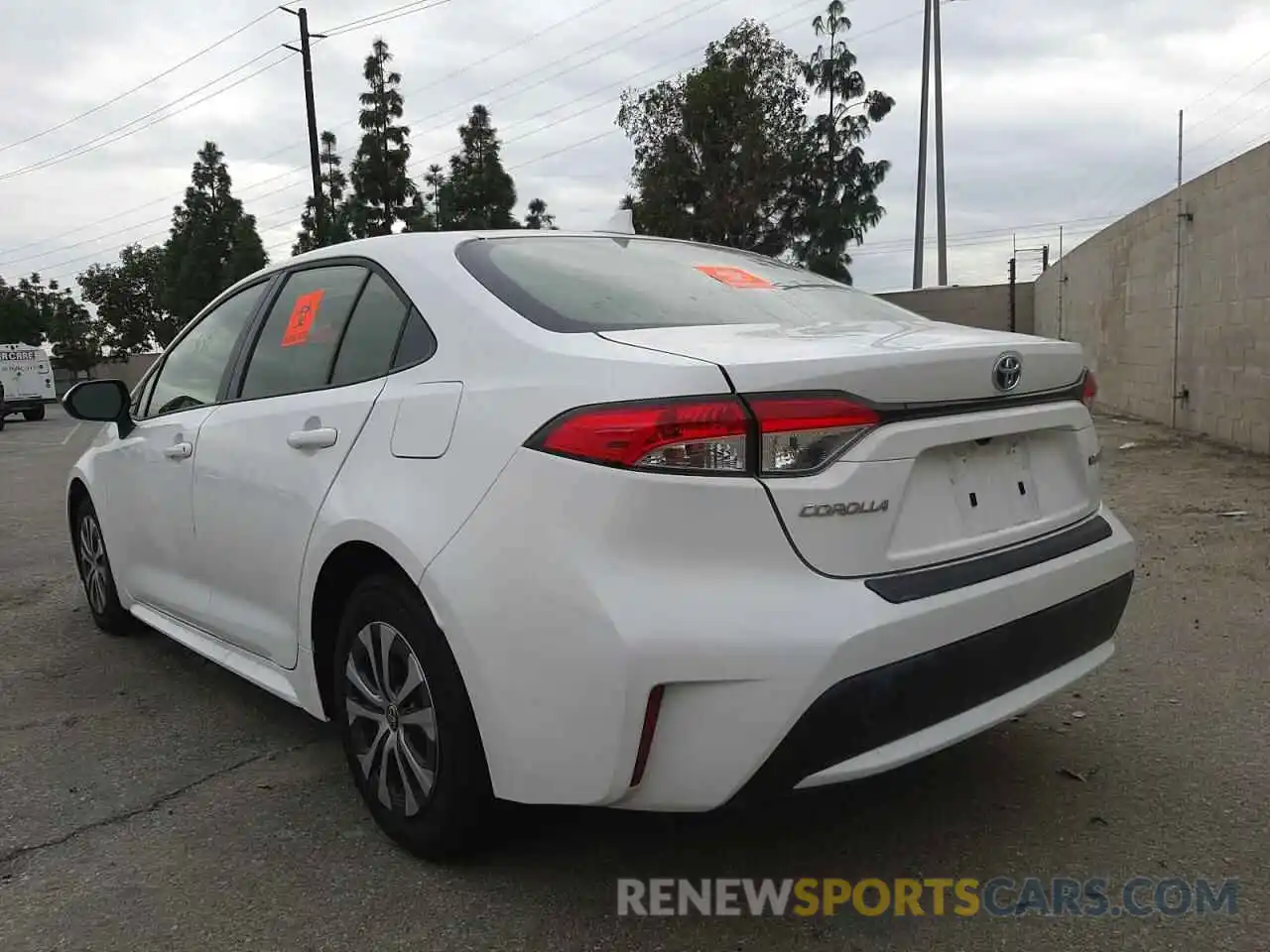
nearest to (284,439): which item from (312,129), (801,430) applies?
(801,430)

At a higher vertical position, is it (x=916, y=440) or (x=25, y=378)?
(x=916, y=440)

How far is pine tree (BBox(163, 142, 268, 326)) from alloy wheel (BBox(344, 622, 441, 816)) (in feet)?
130

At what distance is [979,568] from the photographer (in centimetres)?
226

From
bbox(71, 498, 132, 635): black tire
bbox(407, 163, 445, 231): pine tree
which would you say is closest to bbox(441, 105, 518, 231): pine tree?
bbox(407, 163, 445, 231): pine tree

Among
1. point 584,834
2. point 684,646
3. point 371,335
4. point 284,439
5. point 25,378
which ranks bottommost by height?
point 584,834

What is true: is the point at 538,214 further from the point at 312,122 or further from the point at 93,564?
the point at 93,564

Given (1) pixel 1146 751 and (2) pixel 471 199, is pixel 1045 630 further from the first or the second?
(2) pixel 471 199

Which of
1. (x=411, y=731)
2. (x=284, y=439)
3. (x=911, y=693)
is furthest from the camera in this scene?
(x=284, y=439)

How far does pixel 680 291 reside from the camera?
2.77 meters

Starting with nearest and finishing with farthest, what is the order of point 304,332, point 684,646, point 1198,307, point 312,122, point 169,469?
1. point 684,646
2. point 304,332
3. point 169,469
4. point 1198,307
5. point 312,122

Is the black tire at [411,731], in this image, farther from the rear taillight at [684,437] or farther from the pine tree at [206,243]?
the pine tree at [206,243]

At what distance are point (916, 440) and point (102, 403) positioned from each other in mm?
3316

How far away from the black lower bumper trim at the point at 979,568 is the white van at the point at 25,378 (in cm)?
3174

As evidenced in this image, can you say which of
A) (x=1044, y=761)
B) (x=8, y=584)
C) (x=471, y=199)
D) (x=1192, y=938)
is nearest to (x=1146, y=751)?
(x=1044, y=761)
